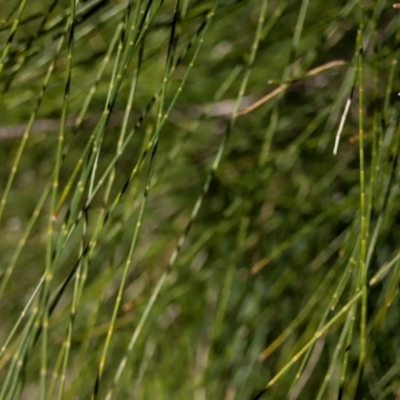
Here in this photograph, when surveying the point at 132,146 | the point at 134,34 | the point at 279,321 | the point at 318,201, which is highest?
the point at 134,34

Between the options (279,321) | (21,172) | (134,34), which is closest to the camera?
(134,34)

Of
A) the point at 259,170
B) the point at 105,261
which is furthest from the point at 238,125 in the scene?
the point at 105,261

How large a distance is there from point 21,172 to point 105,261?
182 mm

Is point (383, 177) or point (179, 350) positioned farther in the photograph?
point (179, 350)

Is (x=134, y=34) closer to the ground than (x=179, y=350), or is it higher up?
higher up

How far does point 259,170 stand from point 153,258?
200 mm

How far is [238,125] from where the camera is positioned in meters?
0.70

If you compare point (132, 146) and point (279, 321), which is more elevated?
point (132, 146)

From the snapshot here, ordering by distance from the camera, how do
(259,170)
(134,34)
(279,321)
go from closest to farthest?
(134,34) → (259,170) → (279,321)

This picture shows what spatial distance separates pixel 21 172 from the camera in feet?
2.64

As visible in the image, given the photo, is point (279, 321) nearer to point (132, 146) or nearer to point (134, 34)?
point (132, 146)

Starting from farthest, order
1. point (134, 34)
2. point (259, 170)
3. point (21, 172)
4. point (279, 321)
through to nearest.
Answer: point (21, 172)
point (279, 321)
point (259, 170)
point (134, 34)

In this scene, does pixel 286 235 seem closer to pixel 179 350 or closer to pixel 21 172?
pixel 179 350

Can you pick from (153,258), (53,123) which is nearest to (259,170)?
(153,258)
